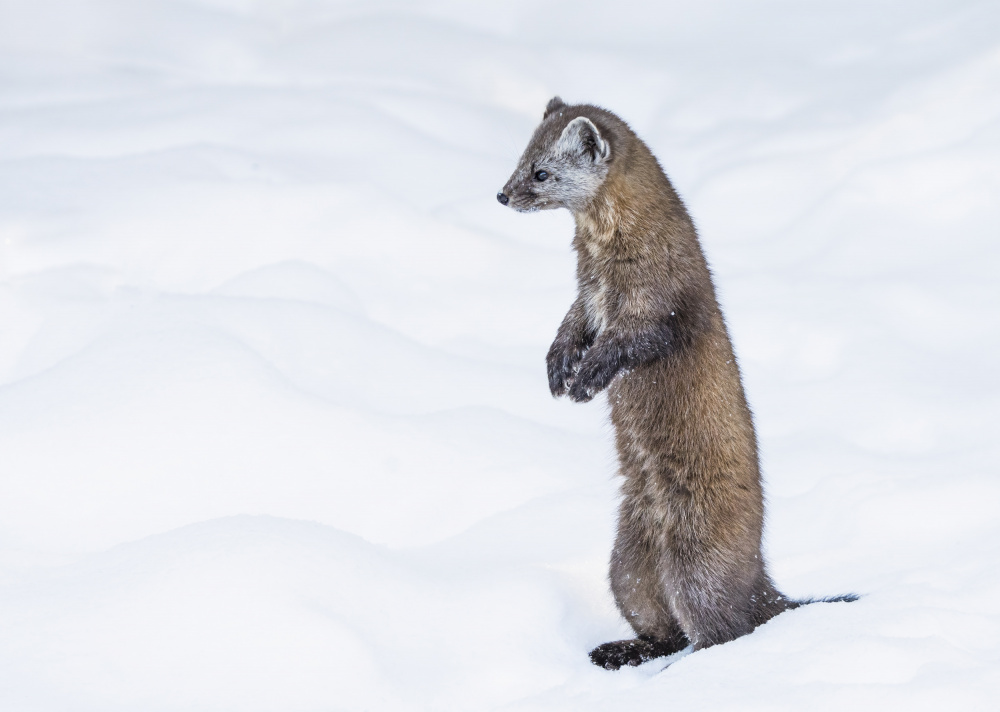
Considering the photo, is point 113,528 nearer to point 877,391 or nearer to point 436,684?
point 436,684

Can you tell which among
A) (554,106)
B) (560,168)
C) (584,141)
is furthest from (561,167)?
(554,106)

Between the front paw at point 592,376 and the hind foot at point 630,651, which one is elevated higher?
the front paw at point 592,376

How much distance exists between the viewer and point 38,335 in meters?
5.75

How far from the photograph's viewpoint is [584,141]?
4.41m

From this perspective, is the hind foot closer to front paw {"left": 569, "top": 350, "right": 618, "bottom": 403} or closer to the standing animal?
the standing animal

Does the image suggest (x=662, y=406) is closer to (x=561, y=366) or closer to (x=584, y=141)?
(x=561, y=366)

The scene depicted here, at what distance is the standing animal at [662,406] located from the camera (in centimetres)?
396

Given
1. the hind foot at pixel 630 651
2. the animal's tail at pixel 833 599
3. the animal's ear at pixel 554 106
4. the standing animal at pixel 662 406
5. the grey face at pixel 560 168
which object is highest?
the animal's ear at pixel 554 106

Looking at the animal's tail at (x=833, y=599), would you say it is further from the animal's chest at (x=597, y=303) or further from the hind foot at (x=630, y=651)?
the animal's chest at (x=597, y=303)

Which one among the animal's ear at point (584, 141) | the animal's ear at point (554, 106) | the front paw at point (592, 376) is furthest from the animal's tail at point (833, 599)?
the animal's ear at point (554, 106)

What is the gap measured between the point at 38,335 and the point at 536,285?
3604 millimetres

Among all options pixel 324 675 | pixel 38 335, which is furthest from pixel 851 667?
pixel 38 335

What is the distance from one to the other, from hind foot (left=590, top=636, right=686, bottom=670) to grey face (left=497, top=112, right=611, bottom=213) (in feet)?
6.12

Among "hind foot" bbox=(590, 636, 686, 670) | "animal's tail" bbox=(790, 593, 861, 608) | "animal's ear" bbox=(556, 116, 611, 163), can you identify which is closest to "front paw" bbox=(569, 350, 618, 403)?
"animal's ear" bbox=(556, 116, 611, 163)
